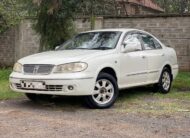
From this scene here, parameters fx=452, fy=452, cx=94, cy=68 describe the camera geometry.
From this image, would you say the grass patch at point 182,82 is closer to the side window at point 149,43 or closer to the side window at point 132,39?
the side window at point 149,43

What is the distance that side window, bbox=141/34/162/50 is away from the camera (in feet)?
33.6

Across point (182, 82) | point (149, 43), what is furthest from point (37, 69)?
point (182, 82)

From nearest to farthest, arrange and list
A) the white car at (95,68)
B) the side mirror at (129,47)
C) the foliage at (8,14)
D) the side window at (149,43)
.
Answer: the white car at (95,68), the side mirror at (129,47), the side window at (149,43), the foliage at (8,14)

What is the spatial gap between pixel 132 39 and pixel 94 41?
0.87 metres

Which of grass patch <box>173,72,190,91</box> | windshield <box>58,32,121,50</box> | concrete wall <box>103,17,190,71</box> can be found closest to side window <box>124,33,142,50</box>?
windshield <box>58,32,121,50</box>

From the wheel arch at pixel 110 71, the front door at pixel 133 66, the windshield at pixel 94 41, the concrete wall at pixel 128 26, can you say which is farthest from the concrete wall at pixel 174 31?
the wheel arch at pixel 110 71

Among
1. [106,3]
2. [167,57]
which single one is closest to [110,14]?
[106,3]

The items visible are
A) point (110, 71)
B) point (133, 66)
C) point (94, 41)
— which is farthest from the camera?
point (94, 41)

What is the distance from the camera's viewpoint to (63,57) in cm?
847

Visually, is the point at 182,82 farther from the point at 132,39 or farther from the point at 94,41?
the point at 94,41

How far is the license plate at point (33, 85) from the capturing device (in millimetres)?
8188

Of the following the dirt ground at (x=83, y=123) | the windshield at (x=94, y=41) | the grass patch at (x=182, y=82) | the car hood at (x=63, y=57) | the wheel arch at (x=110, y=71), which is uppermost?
the windshield at (x=94, y=41)

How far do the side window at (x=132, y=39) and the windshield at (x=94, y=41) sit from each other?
0.70 ft

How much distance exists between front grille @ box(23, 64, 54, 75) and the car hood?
8 cm
